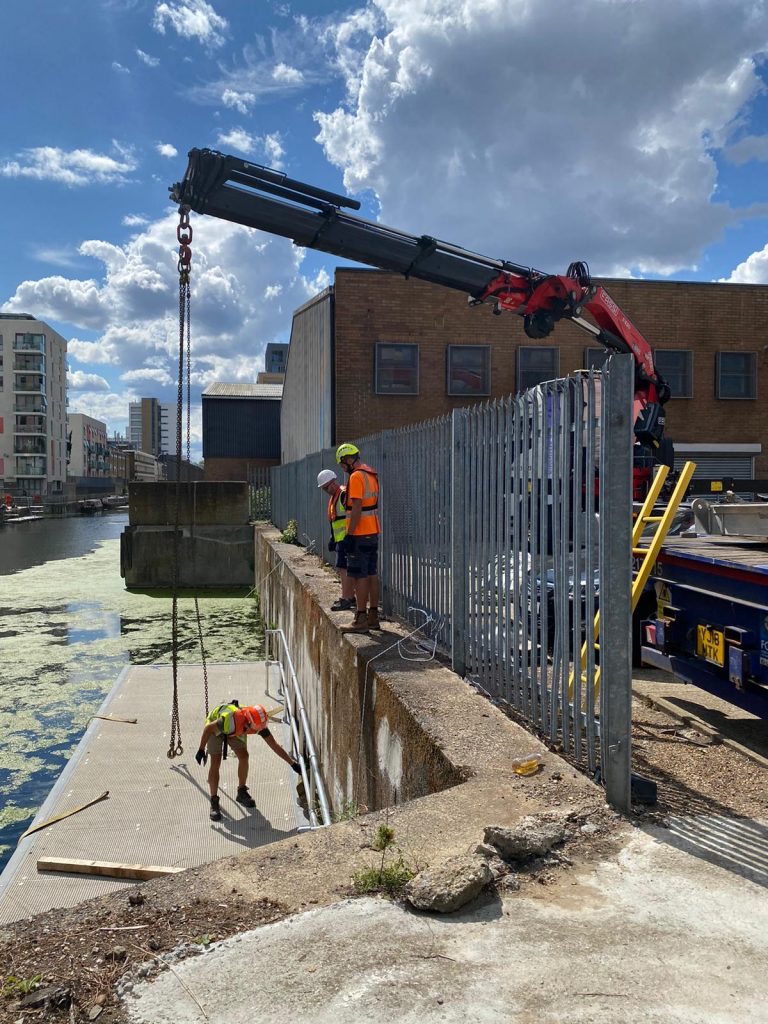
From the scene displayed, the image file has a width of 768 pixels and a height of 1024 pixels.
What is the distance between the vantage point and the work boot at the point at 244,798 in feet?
23.4

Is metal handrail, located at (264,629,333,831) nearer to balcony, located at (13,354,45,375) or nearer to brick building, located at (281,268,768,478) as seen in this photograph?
brick building, located at (281,268,768,478)

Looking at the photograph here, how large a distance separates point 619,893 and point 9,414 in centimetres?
10730

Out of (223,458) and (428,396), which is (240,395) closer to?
(223,458)

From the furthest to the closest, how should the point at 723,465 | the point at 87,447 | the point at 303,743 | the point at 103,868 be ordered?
1. the point at 87,447
2. the point at 723,465
3. the point at 303,743
4. the point at 103,868

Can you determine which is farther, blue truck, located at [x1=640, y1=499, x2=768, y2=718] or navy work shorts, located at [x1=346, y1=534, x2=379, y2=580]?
navy work shorts, located at [x1=346, y1=534, x2=379, y2=580]

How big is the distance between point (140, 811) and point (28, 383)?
104019mm

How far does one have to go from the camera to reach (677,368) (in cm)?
2019

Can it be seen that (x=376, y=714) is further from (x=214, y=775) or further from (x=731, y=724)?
(x=214, y=775)

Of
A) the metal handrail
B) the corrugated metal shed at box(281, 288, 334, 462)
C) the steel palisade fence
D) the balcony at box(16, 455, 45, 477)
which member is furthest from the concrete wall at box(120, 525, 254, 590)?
the balcony at box(16, 455, 45, 477)

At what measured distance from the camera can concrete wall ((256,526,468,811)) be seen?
13.5 feet

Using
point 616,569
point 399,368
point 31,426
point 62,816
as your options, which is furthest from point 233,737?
point 31,426

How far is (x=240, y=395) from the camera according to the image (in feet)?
115

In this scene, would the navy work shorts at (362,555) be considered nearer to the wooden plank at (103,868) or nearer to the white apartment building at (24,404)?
the wooden plank at (103,868)

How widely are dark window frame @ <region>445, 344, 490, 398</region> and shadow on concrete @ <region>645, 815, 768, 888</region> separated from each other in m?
16.9
